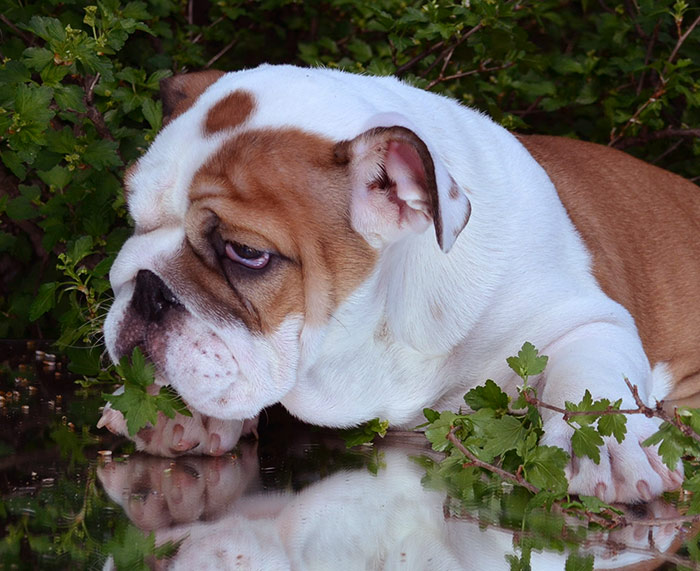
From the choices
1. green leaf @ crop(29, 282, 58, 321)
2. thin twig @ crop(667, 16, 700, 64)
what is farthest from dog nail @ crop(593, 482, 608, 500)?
thin twig @ crop(667, 16, 700, 64)

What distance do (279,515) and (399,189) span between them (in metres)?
0.79

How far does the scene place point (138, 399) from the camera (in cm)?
251

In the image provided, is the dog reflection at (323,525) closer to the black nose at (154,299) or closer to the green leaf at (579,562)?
the green leaf at (579,562)

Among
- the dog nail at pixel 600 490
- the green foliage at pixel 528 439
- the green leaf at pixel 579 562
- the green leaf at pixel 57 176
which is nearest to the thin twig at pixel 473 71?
the green leaf at pixel 57 176

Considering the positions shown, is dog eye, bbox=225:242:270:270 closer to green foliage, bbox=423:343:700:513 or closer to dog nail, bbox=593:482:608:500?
green foliage, bbox=423:343:700:513

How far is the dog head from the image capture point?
252 cm

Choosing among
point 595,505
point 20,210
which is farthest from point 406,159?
point 20,210

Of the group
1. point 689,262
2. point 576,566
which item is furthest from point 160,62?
point 576,566

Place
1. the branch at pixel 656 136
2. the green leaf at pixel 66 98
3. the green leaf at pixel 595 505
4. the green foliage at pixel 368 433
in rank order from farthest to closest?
the branch at pixel 656 136, the green leaf at pixel 66 98, the green foliage at pixel 368 433, the green leaf at pixel 595 505

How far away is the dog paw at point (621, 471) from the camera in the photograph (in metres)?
2.37

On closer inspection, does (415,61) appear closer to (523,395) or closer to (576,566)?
(523,395)

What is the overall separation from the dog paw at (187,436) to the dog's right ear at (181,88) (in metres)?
0.78

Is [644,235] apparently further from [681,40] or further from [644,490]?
[644,490]

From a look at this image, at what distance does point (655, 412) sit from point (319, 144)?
37.1 inches
